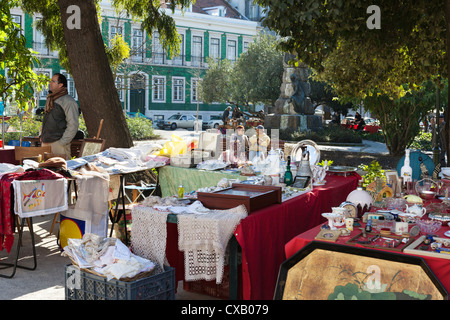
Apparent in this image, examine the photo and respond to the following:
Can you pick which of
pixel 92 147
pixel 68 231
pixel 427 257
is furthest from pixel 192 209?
pixel 92 147

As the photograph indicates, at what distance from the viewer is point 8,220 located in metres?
5.07

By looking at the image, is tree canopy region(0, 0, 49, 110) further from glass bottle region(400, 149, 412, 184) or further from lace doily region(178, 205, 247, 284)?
glass bottle region(400, 149, 412, 184)

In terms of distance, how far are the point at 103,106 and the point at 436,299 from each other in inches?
271

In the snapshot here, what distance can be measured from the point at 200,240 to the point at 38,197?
6.27ft

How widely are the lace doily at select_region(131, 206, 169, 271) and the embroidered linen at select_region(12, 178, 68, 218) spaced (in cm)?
127

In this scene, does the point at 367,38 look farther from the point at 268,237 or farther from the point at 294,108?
the point at 294,108

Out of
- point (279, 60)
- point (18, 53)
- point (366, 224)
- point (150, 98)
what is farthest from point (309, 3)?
point (150, 98)

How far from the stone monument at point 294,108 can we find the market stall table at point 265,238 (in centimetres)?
1706

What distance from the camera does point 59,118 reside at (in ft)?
24.5

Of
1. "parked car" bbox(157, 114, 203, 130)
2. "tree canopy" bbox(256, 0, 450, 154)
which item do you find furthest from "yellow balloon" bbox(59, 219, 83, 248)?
"parked car" bbox(157, 114, 203, 130)

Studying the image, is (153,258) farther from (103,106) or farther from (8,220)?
(103,106)

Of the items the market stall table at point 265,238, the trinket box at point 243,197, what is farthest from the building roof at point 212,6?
the trinket box at point 243,197

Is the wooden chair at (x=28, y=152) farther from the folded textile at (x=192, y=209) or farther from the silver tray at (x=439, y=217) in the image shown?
the silver tray at (x=439, y=217)

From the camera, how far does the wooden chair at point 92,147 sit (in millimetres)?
6882
